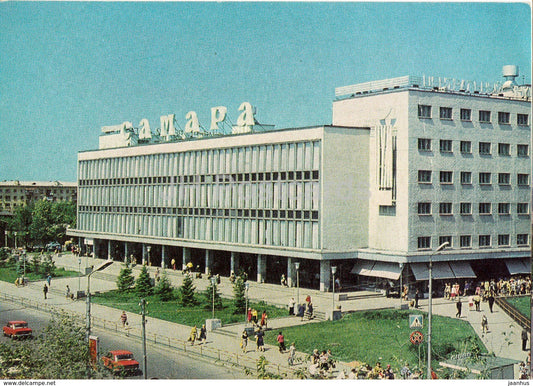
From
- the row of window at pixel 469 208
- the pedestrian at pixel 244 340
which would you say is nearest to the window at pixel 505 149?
the row of window at pixel 469 208

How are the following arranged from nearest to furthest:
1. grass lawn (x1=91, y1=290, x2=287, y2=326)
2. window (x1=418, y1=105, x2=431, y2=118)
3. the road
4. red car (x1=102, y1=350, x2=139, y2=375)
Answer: red car (x1=102, y1=350, x2=139, y2=375) → the road → grass lawn (x1=91, y1=290, x2=287, y2=326) → window (x1=418, y1=105, x2=431, y2=118)

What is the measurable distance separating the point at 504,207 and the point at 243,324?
29762 mm

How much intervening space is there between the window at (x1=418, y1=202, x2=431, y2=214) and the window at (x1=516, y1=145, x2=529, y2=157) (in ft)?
33.0

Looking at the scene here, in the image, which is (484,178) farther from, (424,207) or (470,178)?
(424,207)

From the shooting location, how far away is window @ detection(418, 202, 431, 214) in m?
59.5

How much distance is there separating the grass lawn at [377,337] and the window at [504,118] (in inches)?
874

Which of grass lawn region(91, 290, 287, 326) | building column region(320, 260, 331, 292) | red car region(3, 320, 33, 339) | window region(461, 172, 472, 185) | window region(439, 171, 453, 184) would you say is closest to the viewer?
red car region(3, 320, 33, 339)

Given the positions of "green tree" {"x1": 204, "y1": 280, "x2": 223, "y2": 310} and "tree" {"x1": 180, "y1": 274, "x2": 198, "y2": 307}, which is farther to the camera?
"tree" {"x1": 180, "y1": 274, "x2": 198, "y2": 307}

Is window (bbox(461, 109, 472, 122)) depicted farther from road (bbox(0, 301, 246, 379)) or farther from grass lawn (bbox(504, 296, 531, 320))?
road (bbox(0, 301, 246, 379))

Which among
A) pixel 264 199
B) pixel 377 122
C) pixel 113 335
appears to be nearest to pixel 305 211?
pixel 264 199

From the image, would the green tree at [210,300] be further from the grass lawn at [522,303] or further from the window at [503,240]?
the window at [503,240]

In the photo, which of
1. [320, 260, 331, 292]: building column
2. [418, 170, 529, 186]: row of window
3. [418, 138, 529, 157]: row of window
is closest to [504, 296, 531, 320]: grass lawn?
[418, 170, 529, 186]: row of window

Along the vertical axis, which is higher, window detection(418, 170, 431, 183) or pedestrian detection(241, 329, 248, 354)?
window detection(418, 170, 431, 183)

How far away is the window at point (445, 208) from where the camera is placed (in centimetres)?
6036
